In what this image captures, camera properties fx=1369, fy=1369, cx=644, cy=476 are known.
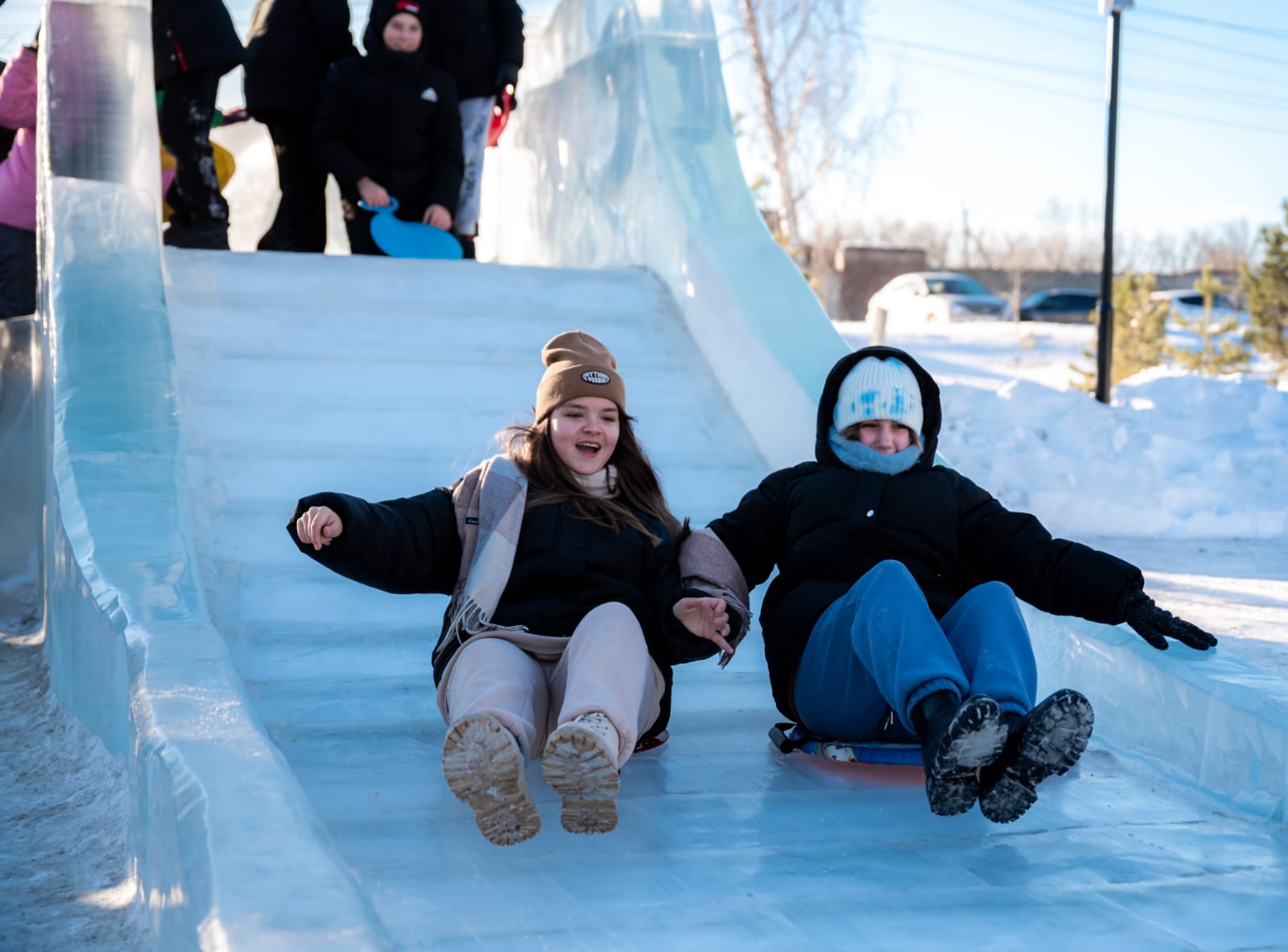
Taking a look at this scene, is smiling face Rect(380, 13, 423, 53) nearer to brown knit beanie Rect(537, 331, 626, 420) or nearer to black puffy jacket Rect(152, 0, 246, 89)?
black puffy jacket Rect(152, 0, 246, 89)

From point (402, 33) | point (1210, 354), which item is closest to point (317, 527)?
point (402, 33)

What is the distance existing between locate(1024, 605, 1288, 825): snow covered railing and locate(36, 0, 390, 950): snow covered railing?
187 cm

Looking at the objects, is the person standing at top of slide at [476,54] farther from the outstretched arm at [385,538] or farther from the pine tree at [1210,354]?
the pine tree at [1210,354]

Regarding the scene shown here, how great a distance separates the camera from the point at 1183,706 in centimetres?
295

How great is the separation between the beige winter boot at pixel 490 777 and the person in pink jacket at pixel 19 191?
3.92m

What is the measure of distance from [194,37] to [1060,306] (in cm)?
2389

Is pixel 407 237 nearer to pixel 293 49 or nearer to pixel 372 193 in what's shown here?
pixel 372 193

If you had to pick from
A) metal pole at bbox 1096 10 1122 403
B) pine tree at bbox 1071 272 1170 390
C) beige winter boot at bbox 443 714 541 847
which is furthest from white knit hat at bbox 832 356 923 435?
pine tree at bbox 1071 272 1170 390

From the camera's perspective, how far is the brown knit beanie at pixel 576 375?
9.34ft

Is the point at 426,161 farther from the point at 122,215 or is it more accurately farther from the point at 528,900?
the point at 528,900

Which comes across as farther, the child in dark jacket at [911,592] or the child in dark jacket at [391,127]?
the child in dark jacket at [391,127]

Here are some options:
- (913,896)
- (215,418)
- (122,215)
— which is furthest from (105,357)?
(913,896)

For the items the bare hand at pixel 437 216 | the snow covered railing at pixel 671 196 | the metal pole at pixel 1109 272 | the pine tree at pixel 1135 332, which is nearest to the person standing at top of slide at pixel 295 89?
the bare hand at pixel 437 216

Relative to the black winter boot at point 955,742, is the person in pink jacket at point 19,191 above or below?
above
